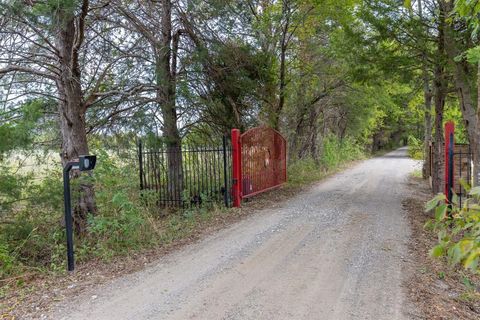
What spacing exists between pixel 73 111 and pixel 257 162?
4683mm

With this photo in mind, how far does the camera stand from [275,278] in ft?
13.9

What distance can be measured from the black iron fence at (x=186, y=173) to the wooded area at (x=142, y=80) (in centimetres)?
17

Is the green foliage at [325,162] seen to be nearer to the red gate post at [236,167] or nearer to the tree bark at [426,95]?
the tree bark at [426,95]

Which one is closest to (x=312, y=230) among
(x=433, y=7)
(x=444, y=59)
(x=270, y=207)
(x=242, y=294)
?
(x=270, y=207)

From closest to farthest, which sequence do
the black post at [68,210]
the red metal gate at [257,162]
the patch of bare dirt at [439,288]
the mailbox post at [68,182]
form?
the patch of bare dirt at [439,288], the mailbox post at [68,182], the black post at [68,210], the red metal gate at [257,162]

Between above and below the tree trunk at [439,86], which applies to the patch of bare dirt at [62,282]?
below

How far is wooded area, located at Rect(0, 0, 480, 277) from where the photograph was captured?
18.9 feet

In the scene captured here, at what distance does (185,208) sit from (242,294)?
490 cm

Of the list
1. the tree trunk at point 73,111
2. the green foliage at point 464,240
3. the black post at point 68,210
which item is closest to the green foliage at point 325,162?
the tree trunk at point 73,111

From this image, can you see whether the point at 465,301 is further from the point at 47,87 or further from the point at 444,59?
the point at 47,87

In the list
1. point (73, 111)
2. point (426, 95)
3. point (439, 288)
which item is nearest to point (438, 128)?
point (426, 95)

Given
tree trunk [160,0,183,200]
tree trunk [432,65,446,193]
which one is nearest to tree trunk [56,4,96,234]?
tree trunk [160,0,183,200]

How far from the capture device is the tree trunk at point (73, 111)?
6.83 metres

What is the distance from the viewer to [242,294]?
12.5 ft
